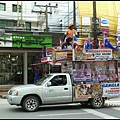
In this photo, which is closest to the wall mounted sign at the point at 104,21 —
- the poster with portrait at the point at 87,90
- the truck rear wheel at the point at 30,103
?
the poster with portrait at the point at 87,90

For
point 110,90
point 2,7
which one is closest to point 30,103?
point 110,90

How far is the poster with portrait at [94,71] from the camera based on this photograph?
12148mm

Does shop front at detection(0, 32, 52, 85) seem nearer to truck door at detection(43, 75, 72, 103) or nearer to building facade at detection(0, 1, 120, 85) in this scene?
building facade at detection(0, 1, 120, 85)

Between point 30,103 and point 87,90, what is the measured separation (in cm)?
273

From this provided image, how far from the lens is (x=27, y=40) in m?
20.5

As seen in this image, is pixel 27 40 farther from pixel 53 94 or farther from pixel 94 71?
pixel 53 94

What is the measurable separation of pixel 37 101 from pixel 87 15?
2084cm

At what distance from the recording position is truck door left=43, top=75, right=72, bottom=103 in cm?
1059

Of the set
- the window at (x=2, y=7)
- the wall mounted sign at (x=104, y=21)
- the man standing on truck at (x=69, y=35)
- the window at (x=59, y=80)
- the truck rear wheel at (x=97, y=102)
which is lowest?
the truck rear wheel at (x=97, y=102)

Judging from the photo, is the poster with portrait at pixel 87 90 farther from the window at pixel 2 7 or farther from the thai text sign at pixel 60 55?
the window at pixel 2 7

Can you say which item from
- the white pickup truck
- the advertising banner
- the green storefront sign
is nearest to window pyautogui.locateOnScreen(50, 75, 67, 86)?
the white pickup truck

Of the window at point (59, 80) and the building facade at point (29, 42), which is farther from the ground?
the building facade at point (29, 42)

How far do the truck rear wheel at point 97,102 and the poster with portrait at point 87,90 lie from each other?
0.20m

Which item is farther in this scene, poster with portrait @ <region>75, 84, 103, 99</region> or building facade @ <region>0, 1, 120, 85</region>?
building facade @ <region>0, 1, 120, 85</region>
